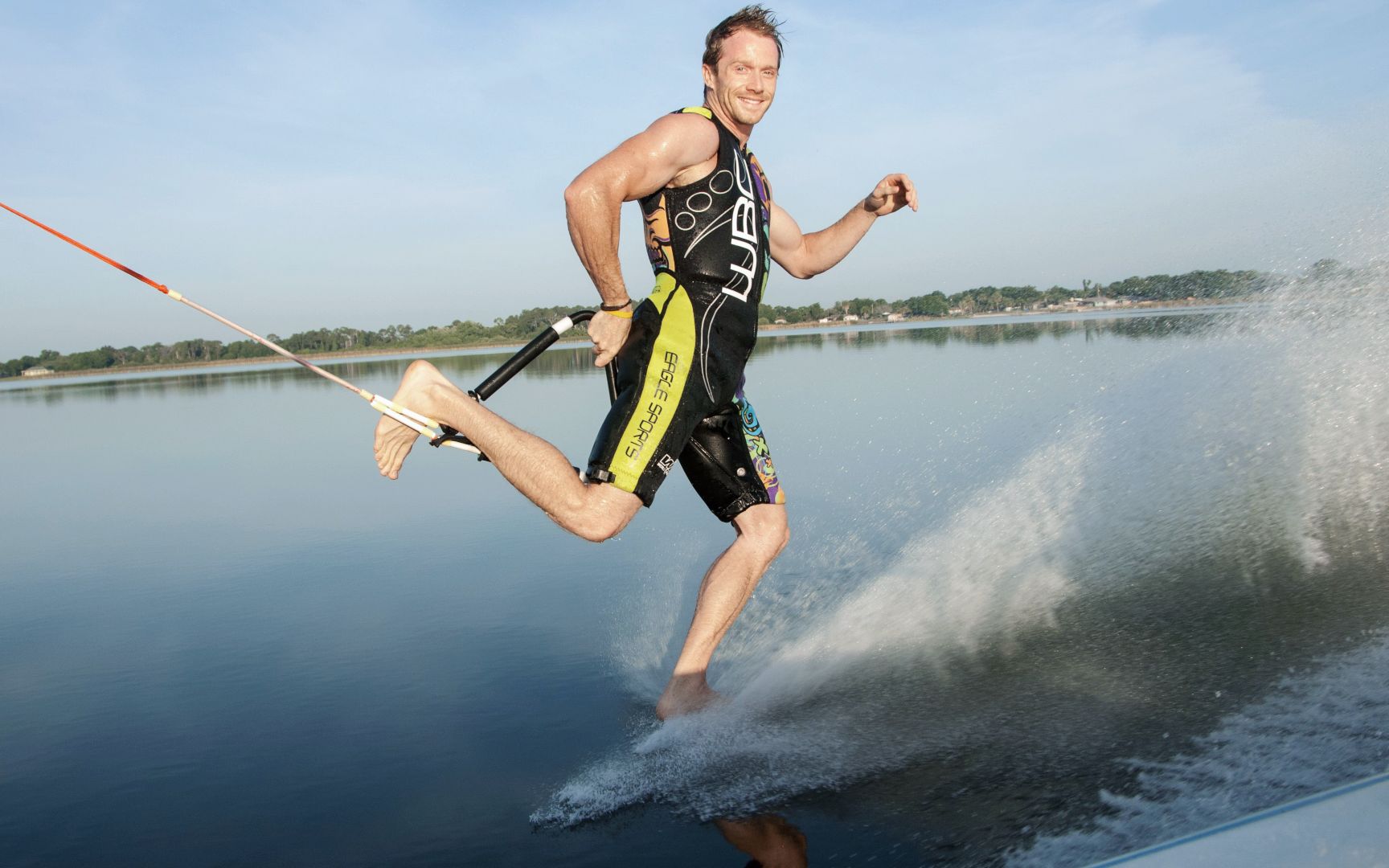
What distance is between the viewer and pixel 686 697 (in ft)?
12.0

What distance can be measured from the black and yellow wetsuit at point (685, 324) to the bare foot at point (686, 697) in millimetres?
699

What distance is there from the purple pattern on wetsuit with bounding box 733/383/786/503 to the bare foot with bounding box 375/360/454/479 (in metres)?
1.18

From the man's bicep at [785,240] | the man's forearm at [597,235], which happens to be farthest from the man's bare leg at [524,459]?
the man's bicep at [785,240]

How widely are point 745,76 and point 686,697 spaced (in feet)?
7.44

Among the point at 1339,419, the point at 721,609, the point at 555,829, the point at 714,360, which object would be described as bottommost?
the point at 555,829

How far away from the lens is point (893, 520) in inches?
238

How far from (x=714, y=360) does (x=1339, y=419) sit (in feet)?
11.0

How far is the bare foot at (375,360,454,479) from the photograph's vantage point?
3.47 m

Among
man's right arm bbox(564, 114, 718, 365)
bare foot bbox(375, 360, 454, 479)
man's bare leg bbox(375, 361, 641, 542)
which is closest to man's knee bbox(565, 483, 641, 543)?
man's bare leg bbox(375, 361, 641, 542)

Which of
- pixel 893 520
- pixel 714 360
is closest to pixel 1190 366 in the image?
pixel 893 520

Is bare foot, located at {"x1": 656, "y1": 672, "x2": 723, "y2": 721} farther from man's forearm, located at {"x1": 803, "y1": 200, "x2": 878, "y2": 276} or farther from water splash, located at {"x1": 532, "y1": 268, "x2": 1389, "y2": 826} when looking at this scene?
man's forearm, located at {"x1": 803, "y1": 200, "x2": 878, "y2": 276}

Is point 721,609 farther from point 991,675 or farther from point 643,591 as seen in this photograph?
point 643,591

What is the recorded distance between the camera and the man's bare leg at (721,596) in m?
3.69

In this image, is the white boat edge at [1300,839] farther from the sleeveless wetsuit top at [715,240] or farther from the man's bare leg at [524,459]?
the sleeveless wetsuit top at [715,240]
